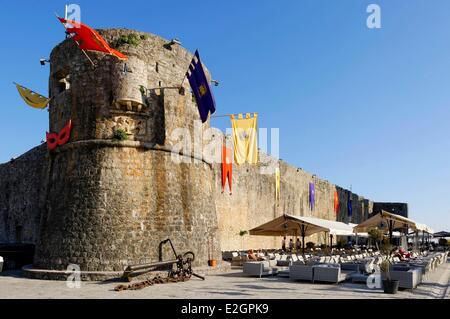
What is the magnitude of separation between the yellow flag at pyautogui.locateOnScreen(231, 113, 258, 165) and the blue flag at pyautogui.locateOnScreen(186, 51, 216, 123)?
4.52 metres

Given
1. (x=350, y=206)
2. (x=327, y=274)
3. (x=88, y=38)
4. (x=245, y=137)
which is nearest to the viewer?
(x=327, y=274)

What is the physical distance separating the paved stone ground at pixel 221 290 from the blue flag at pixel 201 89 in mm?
5532

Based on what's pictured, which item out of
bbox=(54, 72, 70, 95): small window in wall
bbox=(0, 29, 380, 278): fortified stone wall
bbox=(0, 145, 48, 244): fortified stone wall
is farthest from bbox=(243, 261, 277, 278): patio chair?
bbox=(0, 145, 48, 244): fortified stone wall

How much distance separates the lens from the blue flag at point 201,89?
571 inches

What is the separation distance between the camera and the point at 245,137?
20.0 meters

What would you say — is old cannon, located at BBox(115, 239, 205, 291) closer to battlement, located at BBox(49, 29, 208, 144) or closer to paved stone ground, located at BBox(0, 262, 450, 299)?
paved stone ground, located at BBox(0, 262, 450, 299)

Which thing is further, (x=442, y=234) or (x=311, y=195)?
(x=311, y=195)

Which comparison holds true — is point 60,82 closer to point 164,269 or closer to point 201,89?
point 201,89

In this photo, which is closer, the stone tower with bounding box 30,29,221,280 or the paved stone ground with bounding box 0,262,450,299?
the paved stone ground with bounding box 0,262,450,299

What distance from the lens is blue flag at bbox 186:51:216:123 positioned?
47.6ft

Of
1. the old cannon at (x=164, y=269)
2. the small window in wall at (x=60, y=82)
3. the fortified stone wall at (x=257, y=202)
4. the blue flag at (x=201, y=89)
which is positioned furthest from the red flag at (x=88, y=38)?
the fortified stone wall at (x=257, y=202)

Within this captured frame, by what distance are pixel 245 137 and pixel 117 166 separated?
24.3ft

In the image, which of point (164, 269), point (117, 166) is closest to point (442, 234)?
point (164, 269)
